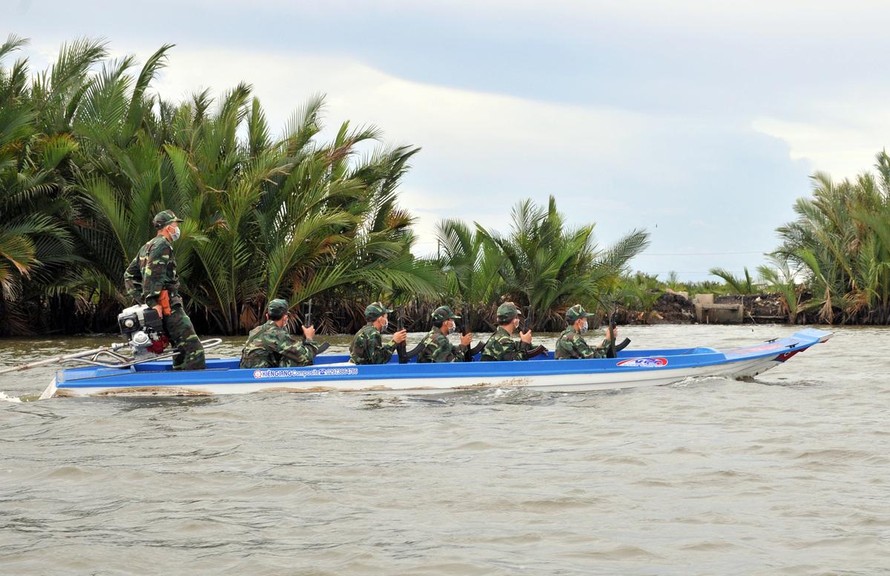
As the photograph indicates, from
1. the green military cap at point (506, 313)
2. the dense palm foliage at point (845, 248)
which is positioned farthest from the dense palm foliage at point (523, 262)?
the green military cap at point (506, 313)

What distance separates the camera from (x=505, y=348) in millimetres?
14805

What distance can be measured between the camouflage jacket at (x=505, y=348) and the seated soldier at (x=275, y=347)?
8.10ft

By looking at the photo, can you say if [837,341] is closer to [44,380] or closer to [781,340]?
[781,340]

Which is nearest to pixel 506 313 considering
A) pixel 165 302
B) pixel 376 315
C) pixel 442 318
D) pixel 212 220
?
pixel 442 318

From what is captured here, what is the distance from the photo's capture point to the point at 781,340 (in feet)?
53.3

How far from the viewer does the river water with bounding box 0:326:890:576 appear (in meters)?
6.77

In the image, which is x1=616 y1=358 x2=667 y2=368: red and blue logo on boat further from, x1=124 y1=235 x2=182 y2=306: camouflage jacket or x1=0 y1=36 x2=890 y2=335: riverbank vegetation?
x1=0 y1=36 x2=890 y2=335: riverbank vegetation

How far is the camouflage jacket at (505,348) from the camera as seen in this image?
48.6 ft

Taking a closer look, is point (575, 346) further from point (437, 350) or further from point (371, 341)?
point (371, 341)

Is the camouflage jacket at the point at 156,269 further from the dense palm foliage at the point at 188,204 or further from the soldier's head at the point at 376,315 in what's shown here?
the dense palm foliage at the point at 188,204

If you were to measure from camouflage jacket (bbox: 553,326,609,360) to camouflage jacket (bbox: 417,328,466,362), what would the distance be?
1431 mm

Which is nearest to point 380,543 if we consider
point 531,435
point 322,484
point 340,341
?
point 322,484

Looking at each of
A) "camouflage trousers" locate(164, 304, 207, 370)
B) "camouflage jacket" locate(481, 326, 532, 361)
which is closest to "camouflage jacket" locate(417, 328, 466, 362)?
"camouflage jacket" locate(481, 326, 532, 361)

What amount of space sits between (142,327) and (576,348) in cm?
566
